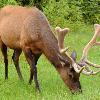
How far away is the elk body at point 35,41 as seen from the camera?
8891 millimetres

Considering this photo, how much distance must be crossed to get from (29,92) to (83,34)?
13180mm

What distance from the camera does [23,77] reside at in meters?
11.0

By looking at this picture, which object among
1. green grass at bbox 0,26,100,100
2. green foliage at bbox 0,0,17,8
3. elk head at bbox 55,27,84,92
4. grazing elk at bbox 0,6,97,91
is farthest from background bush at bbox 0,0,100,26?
elk head at bbox 55,27,84,92

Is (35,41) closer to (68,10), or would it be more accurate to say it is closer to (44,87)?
(44,87)

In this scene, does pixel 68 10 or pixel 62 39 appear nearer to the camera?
pixel 62 39

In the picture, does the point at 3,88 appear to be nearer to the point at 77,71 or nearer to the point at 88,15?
the point at 77,71

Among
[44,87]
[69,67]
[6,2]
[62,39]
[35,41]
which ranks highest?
[62,39]

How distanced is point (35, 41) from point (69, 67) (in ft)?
3.25

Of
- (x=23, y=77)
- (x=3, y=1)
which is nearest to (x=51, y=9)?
(x=3, y=1)

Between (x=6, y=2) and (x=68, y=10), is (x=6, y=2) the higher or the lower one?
the higher one

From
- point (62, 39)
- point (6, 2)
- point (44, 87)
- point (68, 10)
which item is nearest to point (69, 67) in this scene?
point (62, 39)

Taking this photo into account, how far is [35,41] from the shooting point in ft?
30.8

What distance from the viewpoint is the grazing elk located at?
8.85 m

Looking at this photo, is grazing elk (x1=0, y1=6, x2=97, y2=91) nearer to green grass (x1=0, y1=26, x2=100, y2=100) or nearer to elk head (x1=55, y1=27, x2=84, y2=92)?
elk head (x1=55, y1=27, x2=84, y2=92)
